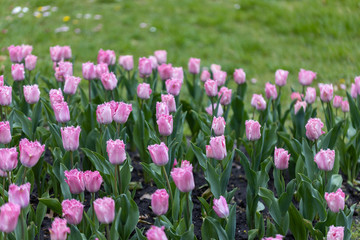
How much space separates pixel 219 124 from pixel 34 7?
4.62 metres

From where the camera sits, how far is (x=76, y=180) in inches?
81.8

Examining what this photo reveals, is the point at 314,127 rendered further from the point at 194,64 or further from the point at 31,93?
the point at 31,93

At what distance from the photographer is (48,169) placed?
2.76 metres

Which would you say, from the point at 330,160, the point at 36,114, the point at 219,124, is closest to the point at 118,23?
the point at 36,114

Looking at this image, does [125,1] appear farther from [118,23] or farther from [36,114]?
[36,114]

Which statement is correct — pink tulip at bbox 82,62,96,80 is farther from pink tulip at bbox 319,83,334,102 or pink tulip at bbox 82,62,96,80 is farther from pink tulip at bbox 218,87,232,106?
pink tulip at bbox 319,83,334,102

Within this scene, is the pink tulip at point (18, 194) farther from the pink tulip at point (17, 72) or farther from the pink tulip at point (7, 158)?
the pink tulip at point (17, 72)

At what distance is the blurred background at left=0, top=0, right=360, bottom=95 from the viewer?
5.44m

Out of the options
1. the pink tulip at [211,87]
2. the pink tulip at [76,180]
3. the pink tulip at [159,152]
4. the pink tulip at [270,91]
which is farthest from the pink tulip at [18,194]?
the pink tulip at [270,91]

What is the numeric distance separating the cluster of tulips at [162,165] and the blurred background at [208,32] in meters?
1.76

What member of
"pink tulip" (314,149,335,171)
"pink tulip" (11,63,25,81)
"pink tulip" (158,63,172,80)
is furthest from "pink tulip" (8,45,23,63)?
"pink tulip" (314,149,335,171)

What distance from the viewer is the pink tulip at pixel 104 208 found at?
6.19ft

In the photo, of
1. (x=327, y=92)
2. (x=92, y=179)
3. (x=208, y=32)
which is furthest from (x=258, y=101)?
(x=208, y=32)

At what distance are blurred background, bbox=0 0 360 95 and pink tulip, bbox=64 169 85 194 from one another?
2.94m
